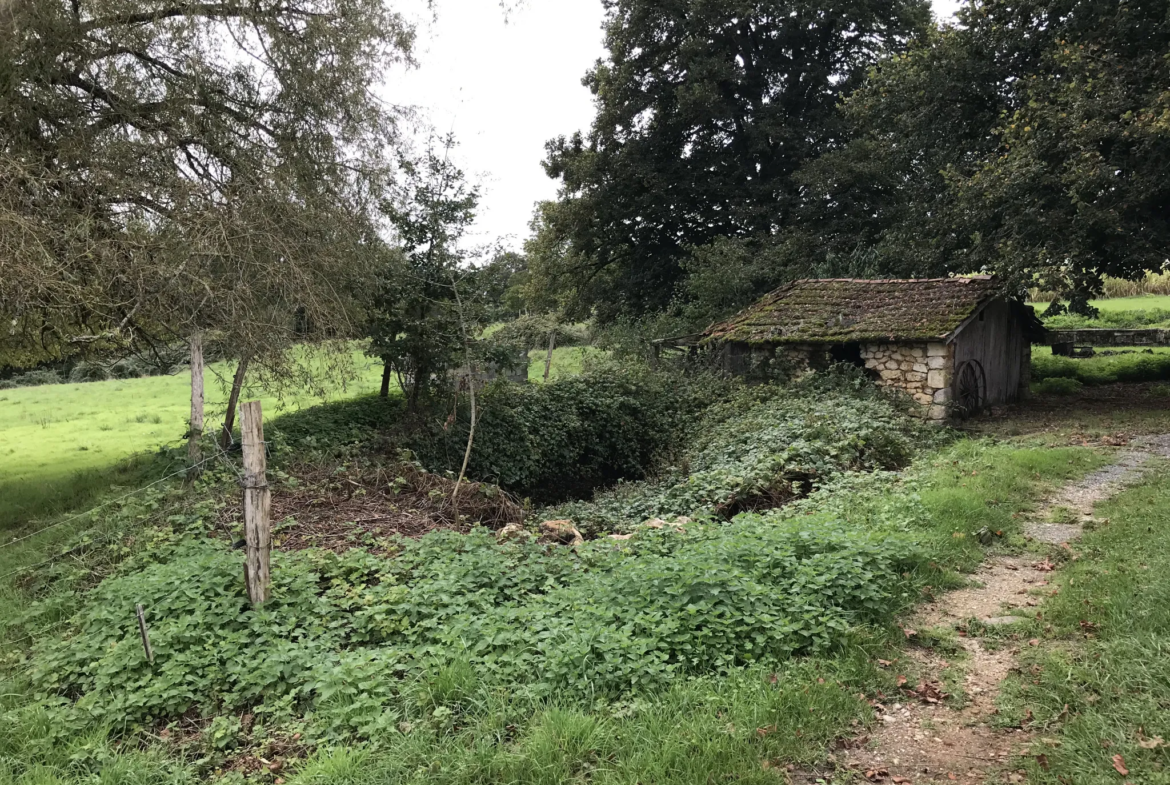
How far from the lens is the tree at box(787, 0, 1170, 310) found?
12.4 meters

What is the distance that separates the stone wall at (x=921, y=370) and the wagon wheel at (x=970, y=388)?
60cm

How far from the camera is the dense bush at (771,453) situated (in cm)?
922

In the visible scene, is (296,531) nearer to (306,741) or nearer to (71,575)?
(71,575)

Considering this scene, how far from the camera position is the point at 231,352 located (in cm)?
892

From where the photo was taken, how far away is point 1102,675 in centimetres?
377

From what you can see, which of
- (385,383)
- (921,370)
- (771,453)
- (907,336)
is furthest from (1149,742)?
(385,383)

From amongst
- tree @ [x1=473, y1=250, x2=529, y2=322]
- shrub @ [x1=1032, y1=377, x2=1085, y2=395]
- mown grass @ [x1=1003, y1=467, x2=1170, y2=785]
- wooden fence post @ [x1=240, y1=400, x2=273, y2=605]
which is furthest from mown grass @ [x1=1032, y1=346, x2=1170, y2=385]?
wooden fence post @ [x1=240, y1=400, x2=273, y2=605]

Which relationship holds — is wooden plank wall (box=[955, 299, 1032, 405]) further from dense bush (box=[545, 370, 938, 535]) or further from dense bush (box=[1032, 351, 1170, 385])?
dense bush (box=[1032, 351, 1170, 385])

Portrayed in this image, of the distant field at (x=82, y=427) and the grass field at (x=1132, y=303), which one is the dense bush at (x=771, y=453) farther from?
the grass field at (x=1132, y=303)

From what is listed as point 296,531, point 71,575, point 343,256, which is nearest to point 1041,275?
point 343,256

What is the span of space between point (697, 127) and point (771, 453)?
769 inches

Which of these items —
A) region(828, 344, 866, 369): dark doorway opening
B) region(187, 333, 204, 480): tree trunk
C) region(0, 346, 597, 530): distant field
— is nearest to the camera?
region(187, 333, 204, 480): tree trunk

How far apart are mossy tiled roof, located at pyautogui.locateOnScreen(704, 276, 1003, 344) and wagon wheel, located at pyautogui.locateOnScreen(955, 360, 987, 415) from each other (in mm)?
1379

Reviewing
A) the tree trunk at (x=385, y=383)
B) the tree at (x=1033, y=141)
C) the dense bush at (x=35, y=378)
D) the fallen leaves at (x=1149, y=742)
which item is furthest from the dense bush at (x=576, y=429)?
the dense bush at (x=35, y=378)
